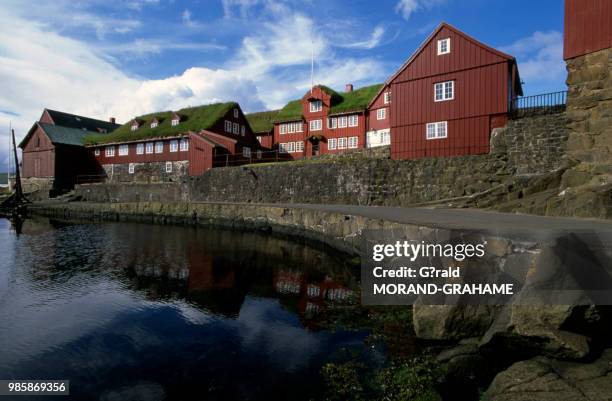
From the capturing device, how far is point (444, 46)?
21.6 meters

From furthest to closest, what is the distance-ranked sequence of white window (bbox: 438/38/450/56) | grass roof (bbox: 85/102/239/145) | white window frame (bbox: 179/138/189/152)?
grass roof (bbox: 85/102/239/145) < white window frame (bbox: 179/138/189/152) < white window (bbox: 438/38/450/56)

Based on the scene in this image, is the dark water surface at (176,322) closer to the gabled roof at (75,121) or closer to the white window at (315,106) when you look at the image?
the white window at (315,106)

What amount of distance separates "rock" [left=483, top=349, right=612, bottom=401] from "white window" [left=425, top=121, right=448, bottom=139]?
61.8 feet

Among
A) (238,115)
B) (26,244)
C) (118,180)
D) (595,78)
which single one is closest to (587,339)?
(595,78)

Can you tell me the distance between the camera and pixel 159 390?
18.2 feet

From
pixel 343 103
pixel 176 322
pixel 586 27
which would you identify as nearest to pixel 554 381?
pixel 176 322

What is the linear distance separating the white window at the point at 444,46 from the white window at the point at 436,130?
172 inches

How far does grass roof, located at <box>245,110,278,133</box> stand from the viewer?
45.7 meters

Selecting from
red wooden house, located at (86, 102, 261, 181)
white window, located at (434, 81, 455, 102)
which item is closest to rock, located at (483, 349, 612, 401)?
white window, located at (434, 81, 455, 102)

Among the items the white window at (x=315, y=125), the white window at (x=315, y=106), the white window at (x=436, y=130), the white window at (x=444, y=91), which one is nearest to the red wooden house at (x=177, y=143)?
the white window at (x=315, y=125)

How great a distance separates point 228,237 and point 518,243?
681 inches

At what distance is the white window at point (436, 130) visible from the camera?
21.6m

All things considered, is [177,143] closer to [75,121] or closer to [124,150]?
[124,150]

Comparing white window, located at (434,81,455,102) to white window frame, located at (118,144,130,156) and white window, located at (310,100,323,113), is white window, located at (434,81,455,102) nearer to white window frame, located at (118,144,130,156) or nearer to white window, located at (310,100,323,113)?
white window, located at (310,100,323,113)
